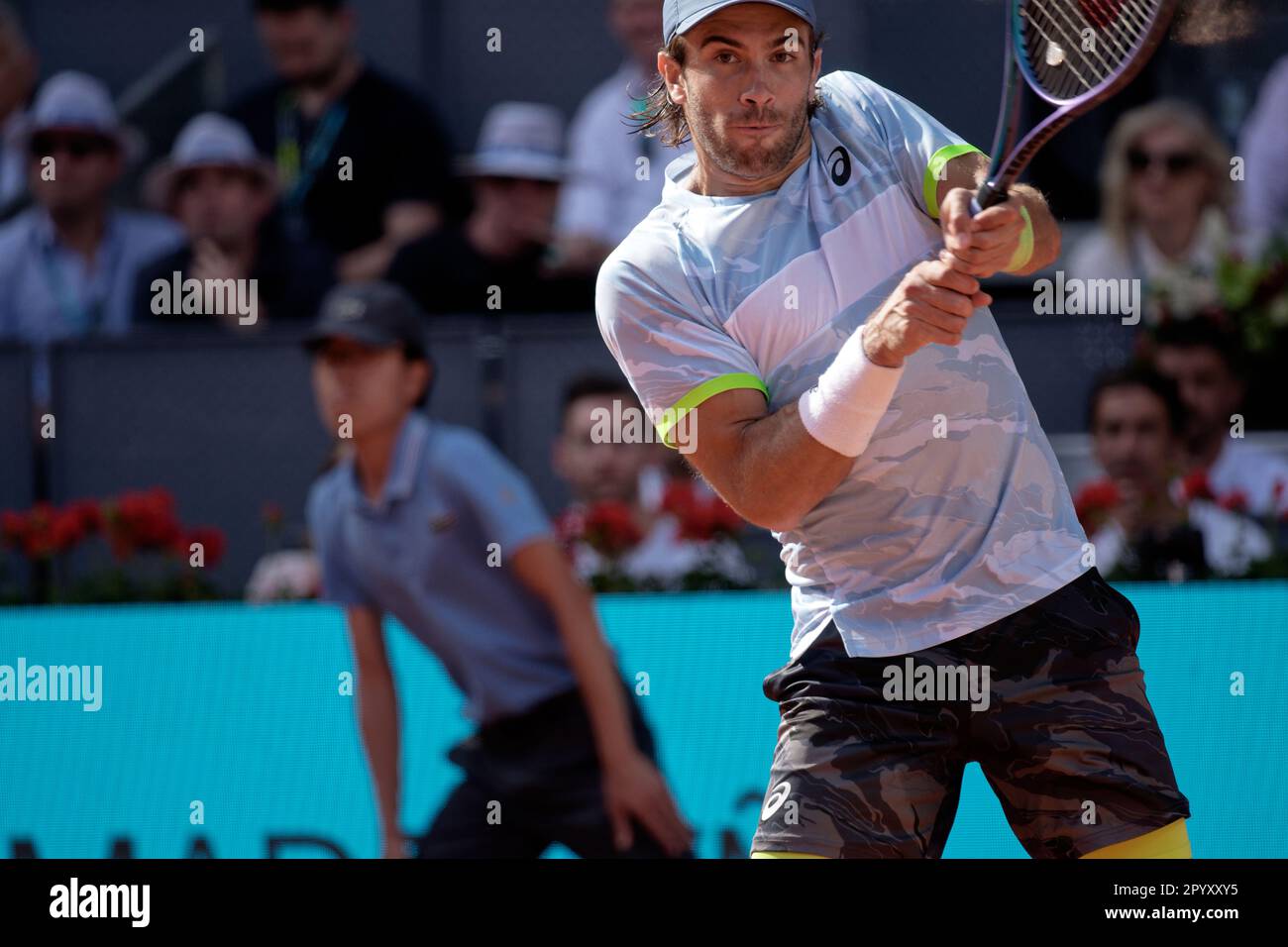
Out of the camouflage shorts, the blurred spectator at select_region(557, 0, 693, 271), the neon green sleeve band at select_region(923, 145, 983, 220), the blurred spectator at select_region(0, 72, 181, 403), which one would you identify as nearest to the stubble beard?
the neon green sleeve band at select_region(923, 145, 983, 220)

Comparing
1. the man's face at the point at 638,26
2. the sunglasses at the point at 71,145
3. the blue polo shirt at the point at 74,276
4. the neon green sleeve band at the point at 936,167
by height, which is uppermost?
the man's face at the point at 638,26

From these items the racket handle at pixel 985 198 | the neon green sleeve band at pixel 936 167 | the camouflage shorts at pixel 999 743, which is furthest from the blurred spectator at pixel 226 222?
the racket handle at pixel 985 198

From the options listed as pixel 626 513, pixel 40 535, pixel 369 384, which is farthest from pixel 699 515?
pixel 40 535

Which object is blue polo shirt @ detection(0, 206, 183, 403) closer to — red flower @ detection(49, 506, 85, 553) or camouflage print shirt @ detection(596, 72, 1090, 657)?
red flower @ detection(49, 506, 85, 553)

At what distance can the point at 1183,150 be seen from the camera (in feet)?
14.0

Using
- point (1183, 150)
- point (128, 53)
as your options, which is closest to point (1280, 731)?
point (1183, 150)

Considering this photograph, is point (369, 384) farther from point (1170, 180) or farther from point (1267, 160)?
point (1267, 160)

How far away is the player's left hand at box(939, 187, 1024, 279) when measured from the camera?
2.07 m

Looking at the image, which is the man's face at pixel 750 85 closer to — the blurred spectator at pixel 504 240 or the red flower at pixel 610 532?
the red flower at pixel 610 532

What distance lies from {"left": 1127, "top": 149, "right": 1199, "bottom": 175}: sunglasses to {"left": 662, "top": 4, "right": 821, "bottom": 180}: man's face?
213 cm

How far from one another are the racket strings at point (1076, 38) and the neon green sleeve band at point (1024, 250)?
0.21m

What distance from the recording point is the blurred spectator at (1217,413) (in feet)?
13.0

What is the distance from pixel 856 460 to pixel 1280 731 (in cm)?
168
